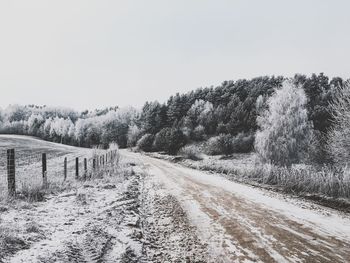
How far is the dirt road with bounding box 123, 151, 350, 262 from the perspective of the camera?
624cm

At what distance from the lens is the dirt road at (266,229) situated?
20.5 ft

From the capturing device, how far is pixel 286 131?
1209 inches

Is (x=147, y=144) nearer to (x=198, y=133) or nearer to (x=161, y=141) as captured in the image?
(x=161, y=141)

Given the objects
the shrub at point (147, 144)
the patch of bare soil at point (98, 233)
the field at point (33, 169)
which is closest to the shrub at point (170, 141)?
the shrub at point (147, 144)

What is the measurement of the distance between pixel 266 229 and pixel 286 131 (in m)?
24.3

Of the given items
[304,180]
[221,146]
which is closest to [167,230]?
[304,180]

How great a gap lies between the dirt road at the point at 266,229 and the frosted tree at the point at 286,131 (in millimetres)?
18102

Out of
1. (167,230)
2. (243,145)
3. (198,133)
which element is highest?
(198,133)

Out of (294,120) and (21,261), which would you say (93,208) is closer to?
(21,261)

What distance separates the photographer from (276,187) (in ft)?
54.9

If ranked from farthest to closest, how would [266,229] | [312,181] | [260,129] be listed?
[260,129] < [312,181] < [266,229]

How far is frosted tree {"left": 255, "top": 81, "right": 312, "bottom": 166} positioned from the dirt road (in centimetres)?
1810

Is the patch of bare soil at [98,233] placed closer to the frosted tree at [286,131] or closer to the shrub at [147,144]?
the frosted tree at [286,131]

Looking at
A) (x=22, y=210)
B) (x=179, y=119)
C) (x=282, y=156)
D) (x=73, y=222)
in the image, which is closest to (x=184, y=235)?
(x=73, y=222)
